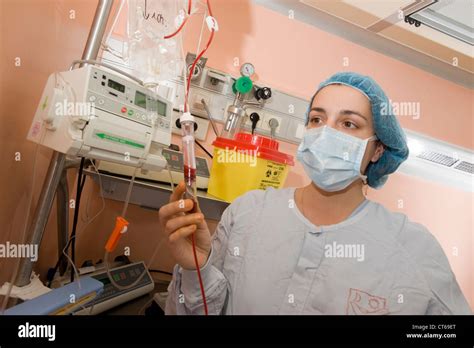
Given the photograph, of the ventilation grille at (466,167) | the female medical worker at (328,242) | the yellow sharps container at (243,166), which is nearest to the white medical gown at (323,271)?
the female medical worker at (328,242)

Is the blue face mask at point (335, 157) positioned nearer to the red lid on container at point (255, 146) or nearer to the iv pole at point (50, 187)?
the red lid on container at point (255, 146)

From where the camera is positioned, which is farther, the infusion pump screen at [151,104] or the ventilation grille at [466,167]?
the ventilation grille at [466,167]

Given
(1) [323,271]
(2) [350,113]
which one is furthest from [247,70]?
(1) [323,271]

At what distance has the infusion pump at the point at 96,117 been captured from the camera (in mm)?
742

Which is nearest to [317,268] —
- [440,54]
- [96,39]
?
[96,39]

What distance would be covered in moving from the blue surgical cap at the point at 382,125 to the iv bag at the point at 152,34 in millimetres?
654

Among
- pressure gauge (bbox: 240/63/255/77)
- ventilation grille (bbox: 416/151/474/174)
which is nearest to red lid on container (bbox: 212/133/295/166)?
pressure gauge (bbox: 240/63/255/77)

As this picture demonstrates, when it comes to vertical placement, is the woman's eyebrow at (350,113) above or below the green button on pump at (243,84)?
below

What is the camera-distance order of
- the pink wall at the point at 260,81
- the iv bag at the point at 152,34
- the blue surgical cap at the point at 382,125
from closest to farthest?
the pink wall at the point at 260,81, the blue surgical cap at the point at 382,125, the iv bag at the point at 152,34

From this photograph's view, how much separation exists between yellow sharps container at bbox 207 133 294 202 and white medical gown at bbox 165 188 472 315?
1.23 feet

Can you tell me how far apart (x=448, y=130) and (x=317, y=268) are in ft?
7.03
